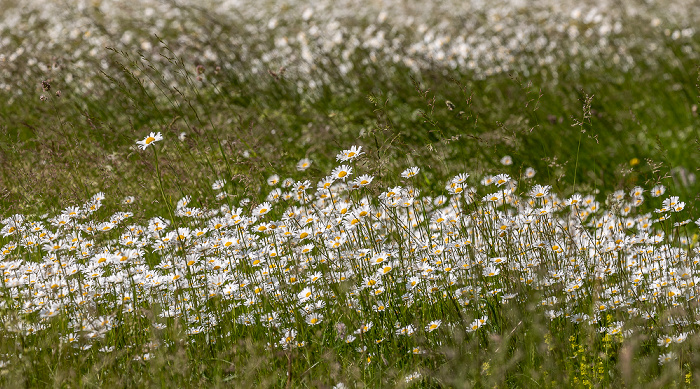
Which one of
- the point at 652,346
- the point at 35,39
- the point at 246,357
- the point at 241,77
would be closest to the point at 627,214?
the point at 652,346

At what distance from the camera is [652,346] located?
2.32m

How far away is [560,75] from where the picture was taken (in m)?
6.83

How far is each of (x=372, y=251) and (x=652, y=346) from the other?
45.6 inches

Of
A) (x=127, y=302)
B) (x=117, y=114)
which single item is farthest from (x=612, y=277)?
(x=117, y=114)

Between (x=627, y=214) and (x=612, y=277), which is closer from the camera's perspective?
(x=612, y=277)

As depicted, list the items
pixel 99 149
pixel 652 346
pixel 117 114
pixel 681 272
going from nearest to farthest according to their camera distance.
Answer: pixel 652 346 < pixel 681 272 < pixel 99 149 < pixel 117 114

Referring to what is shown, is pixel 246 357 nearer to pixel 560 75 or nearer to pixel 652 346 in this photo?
pixel 652 346

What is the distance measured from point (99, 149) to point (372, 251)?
2.24 meters

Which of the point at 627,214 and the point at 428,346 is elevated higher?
the point at 627,214

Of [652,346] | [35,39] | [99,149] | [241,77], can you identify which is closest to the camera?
[652,346]

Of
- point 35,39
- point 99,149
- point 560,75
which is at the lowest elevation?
point 99,149

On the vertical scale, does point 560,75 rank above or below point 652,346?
above

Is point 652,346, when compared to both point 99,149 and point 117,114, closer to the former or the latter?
point 99,149

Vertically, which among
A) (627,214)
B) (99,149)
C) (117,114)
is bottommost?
(627,214)
